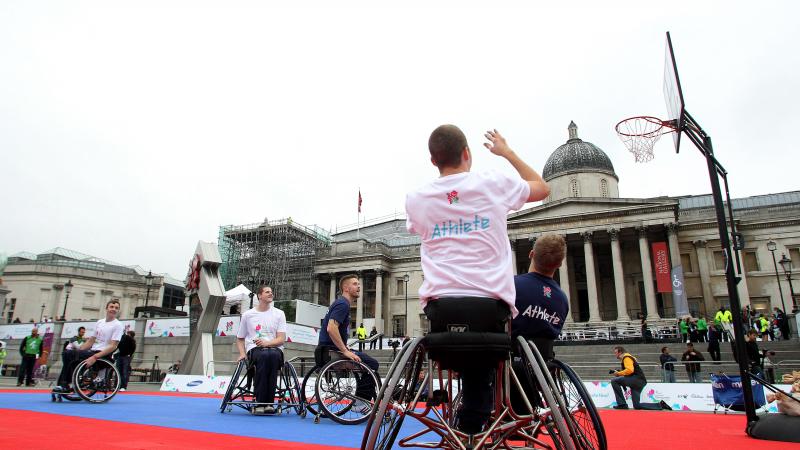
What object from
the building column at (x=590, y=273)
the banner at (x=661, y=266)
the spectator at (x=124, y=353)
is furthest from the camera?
the building column at (x=590, y=273)

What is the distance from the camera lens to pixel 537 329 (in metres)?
3.73

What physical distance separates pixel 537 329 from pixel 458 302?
5.23ft

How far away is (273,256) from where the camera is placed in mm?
53250

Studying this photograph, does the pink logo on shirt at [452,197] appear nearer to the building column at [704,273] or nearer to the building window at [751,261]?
the building column at [704,273]

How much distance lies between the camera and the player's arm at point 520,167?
2758mm

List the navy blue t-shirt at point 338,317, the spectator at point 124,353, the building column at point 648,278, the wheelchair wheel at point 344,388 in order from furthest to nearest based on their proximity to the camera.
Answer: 1. the building column at point 648,278
2. the spectator at point 124,353
3. the navy blue t-shirt at point 338,317
4. the wheelchair wheel at point 344,388

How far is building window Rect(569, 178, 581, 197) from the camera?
1851 inches

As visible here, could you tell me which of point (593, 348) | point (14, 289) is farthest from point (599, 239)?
point (14, 289)

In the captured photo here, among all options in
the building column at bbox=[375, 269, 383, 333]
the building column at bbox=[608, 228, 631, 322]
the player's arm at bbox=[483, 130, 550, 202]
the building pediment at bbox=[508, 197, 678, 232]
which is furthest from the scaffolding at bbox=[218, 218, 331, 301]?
the player's arm at bbox=[483, 130, 550, 202]

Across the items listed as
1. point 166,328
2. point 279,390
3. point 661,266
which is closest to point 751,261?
point 661,266

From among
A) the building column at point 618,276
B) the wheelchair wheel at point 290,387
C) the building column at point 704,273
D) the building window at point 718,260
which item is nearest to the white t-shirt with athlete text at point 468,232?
the wheelchair wheel at point 290,387

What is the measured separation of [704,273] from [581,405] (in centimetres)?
4593

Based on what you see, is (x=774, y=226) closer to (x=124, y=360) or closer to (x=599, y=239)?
(x=599, y=239)

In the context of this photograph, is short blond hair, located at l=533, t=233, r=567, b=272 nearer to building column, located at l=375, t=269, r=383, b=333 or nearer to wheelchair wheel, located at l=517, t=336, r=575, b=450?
wheelchair wheel, located at l=517, t=336, r=575, b=450
